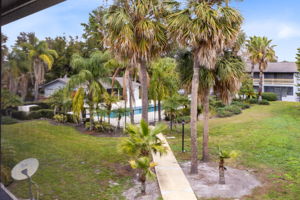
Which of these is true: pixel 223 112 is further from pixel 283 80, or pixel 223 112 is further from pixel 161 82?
pixel 283 80

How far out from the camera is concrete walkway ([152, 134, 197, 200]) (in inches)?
119

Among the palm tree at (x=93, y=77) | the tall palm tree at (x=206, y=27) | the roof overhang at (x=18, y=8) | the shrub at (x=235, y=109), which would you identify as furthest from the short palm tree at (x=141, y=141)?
the shrub at (x=235, y=109)

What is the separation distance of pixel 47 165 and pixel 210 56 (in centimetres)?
231

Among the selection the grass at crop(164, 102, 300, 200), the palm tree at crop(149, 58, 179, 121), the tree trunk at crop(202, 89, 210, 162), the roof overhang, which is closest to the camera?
the roof overhang

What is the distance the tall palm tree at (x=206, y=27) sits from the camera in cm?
322

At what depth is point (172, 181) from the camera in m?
3.46

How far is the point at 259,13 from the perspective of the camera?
3096 mm

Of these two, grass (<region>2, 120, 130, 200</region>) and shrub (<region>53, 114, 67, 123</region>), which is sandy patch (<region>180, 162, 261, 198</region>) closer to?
grass (<region>2, 120, 130, 200</region>)

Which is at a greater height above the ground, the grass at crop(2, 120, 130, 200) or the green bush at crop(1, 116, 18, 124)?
the green bush at crop(1, 116, 18, 124)

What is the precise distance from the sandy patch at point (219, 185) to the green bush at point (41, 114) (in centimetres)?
190

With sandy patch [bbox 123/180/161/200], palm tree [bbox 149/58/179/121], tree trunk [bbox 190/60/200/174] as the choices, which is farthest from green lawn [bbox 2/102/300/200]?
palm tree [bbox 149/58/179/121]

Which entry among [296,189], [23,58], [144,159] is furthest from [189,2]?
[296,189]

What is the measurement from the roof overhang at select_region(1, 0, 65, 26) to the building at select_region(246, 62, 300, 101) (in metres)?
2.89

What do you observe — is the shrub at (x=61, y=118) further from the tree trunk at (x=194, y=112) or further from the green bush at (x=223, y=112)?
the green bush at (x=223, y=112)
